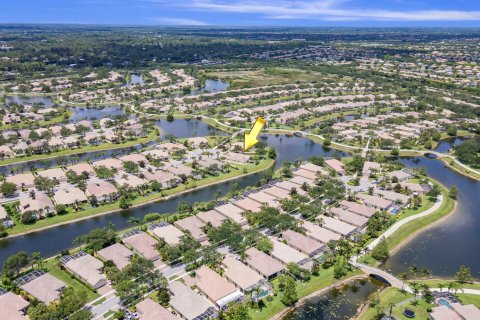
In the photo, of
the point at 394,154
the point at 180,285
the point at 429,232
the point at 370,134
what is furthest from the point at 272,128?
the point at 180,285

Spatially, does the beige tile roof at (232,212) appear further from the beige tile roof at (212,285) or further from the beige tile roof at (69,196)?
the beige tile roof at (69,196)

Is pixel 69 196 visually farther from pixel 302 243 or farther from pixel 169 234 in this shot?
pixel 302 243

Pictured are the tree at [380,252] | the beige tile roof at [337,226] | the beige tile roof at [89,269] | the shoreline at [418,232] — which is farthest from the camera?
the beige tile roof at [337,226]

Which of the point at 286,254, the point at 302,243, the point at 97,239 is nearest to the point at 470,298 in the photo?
the point at 302,243

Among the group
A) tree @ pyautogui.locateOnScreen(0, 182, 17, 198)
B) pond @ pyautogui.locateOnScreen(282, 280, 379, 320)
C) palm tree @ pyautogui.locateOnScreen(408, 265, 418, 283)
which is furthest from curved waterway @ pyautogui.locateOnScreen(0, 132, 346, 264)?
palm tree @ pyautogui.locateOnScreen(408, 265, 418, 283)

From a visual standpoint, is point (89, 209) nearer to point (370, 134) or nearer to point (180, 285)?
point (180, 285)

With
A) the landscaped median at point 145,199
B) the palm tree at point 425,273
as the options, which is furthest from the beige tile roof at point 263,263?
the landscaped median at point 145,199
